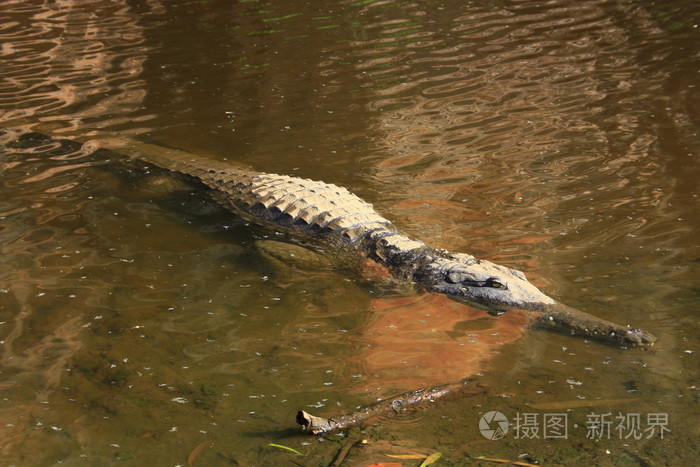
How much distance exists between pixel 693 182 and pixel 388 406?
4.29m

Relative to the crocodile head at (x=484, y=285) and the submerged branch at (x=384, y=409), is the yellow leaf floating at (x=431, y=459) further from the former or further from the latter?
the crocodile head at (x=484, y=285)

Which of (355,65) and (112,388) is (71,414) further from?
(355,65)

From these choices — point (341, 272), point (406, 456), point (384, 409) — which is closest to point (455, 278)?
point (341, 272)

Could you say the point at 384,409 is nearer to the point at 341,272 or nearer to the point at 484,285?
the point at 484,285

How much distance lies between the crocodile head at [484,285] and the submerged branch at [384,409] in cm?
112

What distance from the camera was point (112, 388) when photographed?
163 inches

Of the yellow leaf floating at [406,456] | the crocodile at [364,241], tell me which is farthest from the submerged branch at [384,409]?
the crocodile at [364,241]

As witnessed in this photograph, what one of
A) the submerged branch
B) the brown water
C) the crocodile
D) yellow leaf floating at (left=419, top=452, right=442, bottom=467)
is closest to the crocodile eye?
the crocodile

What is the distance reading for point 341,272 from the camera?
5.76 metres

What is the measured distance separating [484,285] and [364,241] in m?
1.21

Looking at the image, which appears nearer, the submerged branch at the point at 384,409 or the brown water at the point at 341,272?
the submerged branch at the point at 384,409

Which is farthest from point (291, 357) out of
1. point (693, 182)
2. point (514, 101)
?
point (514, 101)

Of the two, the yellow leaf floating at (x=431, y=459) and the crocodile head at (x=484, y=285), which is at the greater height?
the yellow leaf floating at (x=431, y=459)

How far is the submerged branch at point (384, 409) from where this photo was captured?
3.54 metres
